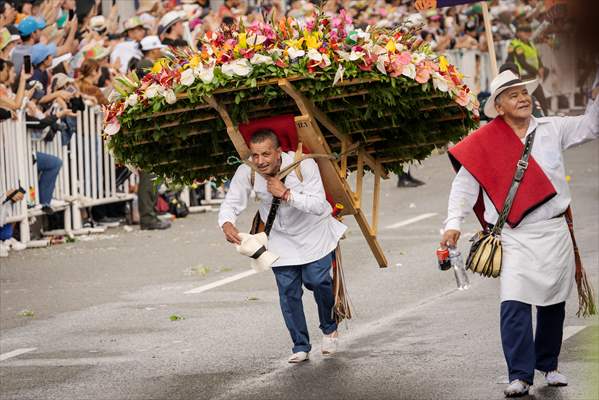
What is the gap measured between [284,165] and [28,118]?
7824 millimetres

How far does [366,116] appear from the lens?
6.78 metres

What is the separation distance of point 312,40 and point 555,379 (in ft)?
7.03

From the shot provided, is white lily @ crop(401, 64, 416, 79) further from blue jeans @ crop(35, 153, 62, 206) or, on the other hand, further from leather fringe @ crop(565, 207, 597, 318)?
blue jeans @ crop(35, 153, 62, 206)

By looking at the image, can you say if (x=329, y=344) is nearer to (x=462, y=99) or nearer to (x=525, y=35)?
(x=462, y=99)

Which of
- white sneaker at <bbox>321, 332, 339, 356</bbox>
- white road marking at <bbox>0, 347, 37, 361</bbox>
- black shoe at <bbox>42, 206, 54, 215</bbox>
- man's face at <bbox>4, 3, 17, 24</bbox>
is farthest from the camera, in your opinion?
man's face at <bbox>4, 3, 17, 24</bbox>

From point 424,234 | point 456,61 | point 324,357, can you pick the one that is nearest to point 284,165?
point 324,357

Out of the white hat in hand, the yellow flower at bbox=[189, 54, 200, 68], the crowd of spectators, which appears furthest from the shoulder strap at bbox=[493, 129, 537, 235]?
the crowd of spectators

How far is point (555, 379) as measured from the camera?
6117mm

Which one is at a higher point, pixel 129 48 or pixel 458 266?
pixel 129 48

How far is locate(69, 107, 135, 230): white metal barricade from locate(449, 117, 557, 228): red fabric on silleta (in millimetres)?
9505

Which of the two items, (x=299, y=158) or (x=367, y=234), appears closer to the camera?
(x=299, y=158)

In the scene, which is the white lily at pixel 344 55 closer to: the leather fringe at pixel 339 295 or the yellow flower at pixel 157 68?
the yellow flower at pixel 157 68

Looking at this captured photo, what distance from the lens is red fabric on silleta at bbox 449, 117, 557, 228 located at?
19.4 feet

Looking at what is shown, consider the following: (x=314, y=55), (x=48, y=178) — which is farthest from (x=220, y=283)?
(x=314, y=55)
